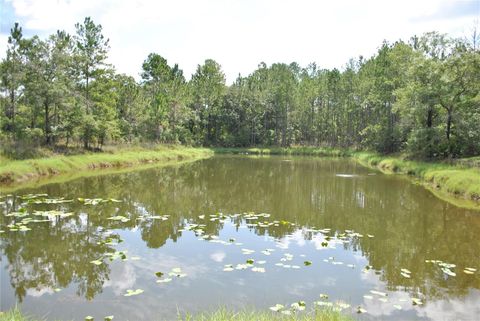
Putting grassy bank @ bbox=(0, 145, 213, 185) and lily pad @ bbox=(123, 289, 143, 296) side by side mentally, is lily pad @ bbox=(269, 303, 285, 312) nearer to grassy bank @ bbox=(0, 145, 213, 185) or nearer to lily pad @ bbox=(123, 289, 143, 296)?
lily pad @ bbox=(123, 289, 143, 296)

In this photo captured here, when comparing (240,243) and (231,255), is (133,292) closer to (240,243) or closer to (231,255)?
(231,255)

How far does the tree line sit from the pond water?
13.9 m

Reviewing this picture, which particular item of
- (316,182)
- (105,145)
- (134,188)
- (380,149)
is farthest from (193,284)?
(380,149)

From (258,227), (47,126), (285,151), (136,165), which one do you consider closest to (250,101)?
(285,151)

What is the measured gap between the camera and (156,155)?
43.5m

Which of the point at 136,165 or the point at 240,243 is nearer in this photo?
the point at 240,243

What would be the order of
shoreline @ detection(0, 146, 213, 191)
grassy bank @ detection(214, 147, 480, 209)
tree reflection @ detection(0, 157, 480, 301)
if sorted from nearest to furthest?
tree reflection @ detection(0, 157, 480, 301)
grassy bank @ detection(214, 147, 480, 209)
shoreline @ detection(0, 146, 213, 191)

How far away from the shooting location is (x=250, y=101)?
7381cm

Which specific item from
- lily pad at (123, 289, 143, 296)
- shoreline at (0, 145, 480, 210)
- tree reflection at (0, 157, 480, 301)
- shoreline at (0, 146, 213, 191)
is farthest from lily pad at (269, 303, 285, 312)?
shoreline at (0, 146, 213, 191)

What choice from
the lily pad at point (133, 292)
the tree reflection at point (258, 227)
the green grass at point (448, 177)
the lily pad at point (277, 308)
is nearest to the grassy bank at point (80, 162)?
the tree reflection at point (258, 227)

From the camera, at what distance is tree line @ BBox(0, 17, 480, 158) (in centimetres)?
2927

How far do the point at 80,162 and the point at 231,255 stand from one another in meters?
23.5

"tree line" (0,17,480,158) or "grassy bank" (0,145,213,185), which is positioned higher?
"tree line" (0,17,480,158)

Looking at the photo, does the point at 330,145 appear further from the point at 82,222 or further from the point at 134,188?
the point at 82,222
